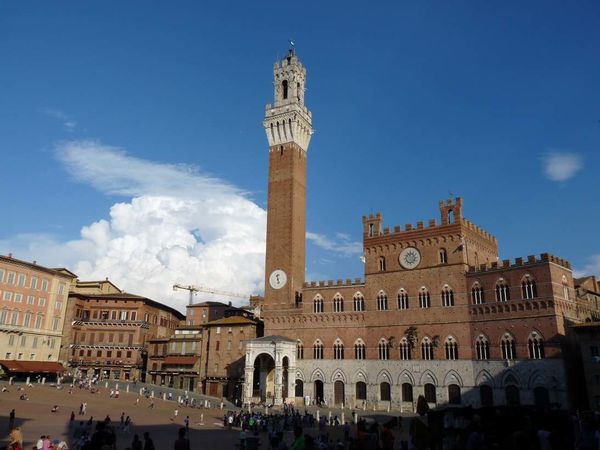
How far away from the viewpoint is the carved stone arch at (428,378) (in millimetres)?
49000

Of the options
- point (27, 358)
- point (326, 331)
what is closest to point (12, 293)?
point (27, 358)

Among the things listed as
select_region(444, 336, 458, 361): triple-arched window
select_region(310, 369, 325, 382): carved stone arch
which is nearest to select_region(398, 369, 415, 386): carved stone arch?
select_region(444, 336, 458, 361): triple-arched window

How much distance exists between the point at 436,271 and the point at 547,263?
10683mm

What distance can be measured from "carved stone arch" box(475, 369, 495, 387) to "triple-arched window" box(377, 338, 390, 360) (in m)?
9.37

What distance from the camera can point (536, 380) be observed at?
42.7 metres

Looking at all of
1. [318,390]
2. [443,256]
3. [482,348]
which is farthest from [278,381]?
[443,256]

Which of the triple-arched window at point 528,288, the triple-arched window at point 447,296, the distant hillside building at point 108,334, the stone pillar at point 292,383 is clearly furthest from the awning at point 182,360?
the triple-arched window at point 528,288

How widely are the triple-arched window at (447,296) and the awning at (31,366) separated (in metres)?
47.2

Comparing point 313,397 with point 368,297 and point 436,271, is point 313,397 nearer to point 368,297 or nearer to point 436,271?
point 368,297

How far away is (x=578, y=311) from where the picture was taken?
46.7m

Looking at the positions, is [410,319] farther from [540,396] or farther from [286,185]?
[286,185]

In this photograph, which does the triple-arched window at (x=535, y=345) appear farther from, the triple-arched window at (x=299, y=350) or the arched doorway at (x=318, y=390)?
the triple-arched window at (x=299, y=350)

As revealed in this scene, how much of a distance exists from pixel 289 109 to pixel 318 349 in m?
30.8

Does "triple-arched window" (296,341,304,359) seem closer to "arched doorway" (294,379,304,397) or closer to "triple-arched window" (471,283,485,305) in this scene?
"arched doorway" (294,379,304,397)
